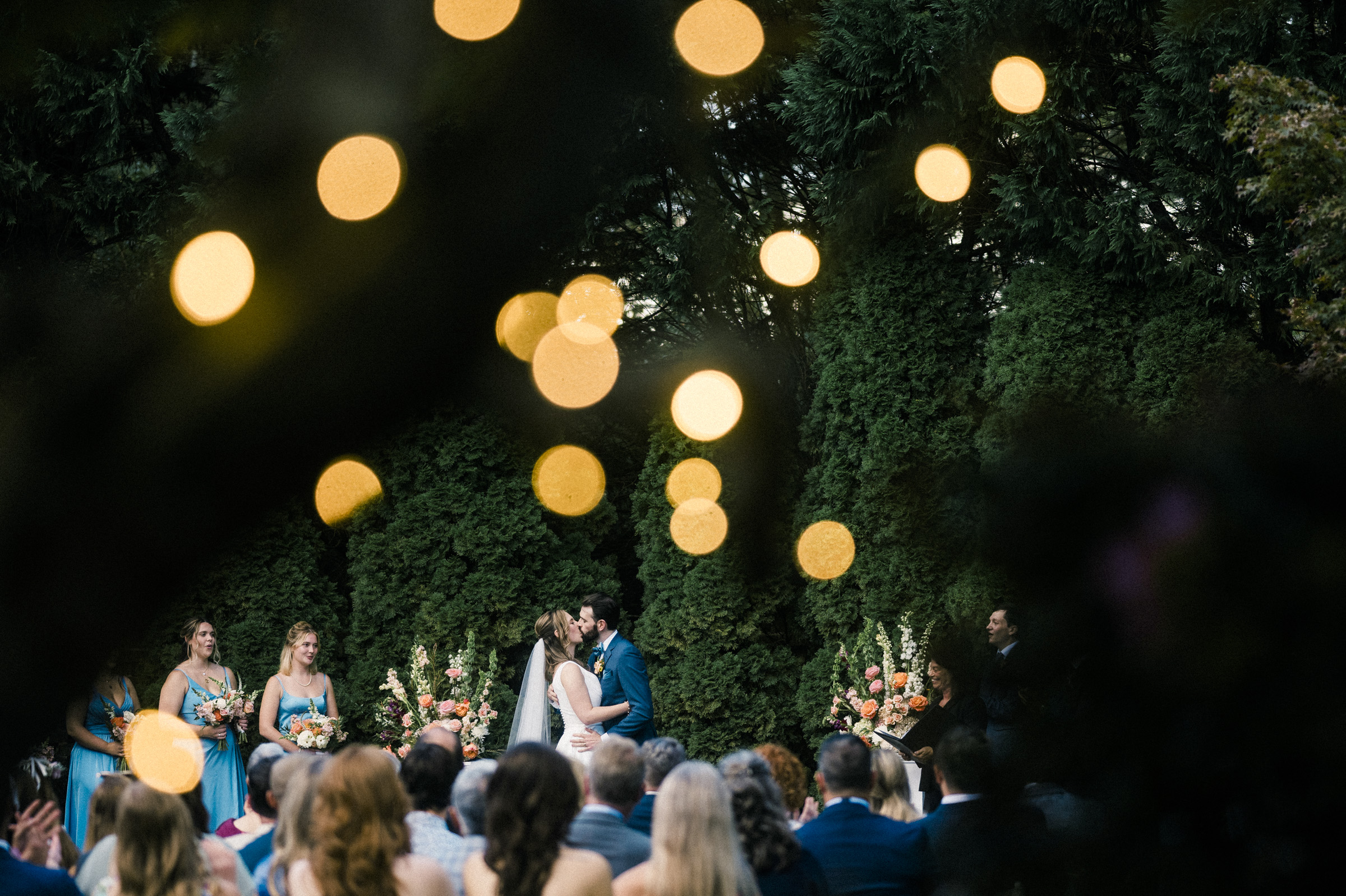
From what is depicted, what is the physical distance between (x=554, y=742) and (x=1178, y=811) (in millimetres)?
9283

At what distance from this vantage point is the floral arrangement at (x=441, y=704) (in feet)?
26.6

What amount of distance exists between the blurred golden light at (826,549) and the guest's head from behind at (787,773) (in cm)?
496

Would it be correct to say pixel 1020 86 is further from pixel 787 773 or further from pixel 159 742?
pixel 159 742

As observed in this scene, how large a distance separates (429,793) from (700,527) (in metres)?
6.22

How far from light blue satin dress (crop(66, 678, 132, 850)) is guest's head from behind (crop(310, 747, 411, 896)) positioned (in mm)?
5554

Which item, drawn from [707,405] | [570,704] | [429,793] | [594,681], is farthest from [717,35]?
[707,405]

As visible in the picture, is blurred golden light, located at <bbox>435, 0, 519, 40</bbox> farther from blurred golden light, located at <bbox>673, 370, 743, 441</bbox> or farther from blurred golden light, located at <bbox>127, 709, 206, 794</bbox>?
blurred golden light, located at <bbox>673, 370, 743, 441</bbox>

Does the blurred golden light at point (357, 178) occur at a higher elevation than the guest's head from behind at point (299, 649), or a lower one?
lower

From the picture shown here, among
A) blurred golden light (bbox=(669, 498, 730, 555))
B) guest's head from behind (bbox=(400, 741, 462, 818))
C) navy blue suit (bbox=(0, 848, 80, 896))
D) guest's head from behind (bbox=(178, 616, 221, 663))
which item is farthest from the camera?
blurred golden light (bbox=(669, 498, 730, 555))

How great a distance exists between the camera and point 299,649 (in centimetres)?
781

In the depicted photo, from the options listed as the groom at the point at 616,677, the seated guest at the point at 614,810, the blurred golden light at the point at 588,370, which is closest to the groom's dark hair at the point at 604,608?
the groom at the point at 616,677

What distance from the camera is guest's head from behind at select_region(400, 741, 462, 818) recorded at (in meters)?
3.78

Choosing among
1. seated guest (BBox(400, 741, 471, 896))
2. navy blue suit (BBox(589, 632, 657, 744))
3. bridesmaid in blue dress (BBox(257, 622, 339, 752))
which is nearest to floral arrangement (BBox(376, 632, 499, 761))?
bridesmaid in blue dress (BBox(257, 622, 339, 752))

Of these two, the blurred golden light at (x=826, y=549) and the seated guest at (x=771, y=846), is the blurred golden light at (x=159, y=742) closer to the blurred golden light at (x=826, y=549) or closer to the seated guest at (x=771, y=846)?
the seated guest at (x=771, y=846)
